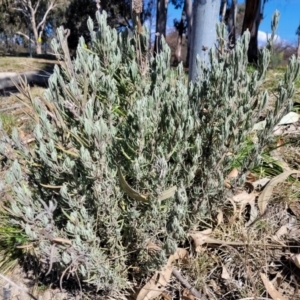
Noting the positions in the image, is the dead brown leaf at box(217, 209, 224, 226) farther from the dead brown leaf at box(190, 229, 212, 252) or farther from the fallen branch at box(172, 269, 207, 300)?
the fallen branch at box(172, 269, 207, 300)

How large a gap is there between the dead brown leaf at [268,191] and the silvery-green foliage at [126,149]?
0.99ft

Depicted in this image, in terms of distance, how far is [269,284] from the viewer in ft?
4.73

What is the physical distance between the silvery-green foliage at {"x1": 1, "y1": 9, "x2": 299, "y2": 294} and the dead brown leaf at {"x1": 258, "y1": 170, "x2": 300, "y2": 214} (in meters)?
0.30

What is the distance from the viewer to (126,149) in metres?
1.37

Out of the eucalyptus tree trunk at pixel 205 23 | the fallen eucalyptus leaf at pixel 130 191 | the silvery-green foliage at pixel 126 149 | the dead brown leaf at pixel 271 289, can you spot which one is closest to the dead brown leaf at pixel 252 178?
the silvery-green foliage at pixel 126 149

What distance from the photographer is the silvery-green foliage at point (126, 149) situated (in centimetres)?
125

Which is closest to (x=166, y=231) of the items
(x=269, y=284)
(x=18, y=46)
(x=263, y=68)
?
(x=269, y=284)

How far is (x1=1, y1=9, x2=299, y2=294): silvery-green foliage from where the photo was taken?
4.10ft

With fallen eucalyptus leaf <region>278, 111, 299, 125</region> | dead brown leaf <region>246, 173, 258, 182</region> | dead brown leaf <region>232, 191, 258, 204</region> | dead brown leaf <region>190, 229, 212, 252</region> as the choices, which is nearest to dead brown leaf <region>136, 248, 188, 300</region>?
dead brown leaf <region>190, 229, 212, 252</region>

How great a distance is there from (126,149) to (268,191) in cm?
84

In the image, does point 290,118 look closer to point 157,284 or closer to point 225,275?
point 225,275

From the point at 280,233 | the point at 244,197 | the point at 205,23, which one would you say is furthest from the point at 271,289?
the point at 205,23

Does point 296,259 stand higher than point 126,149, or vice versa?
point 126,149

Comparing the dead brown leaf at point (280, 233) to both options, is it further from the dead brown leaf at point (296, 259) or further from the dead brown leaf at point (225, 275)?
the dead brown leaf at point (225, 275)
